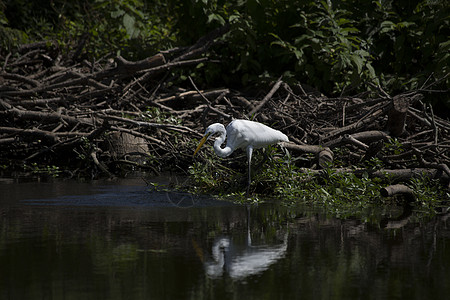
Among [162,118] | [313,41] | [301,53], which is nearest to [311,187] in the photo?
[162,118]

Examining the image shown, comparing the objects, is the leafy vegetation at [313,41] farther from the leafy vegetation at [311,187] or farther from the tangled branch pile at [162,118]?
the leafy vegetation at [311,187]

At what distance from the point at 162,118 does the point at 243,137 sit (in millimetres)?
3027

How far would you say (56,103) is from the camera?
12.2m

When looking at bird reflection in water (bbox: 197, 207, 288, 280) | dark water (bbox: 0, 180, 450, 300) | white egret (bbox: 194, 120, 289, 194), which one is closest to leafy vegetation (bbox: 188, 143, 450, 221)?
white egret (bbox: 194, 120, 289, 194)

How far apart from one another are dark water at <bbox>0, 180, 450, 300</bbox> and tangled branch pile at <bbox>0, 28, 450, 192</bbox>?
213 cm

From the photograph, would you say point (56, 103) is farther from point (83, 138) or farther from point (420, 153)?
point (420, 153)

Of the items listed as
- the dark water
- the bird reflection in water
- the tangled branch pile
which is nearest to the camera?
the dark water

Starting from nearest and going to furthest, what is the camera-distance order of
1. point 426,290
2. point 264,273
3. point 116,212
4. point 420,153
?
point 426,290
point 264,273
point 116,212
point 420,153

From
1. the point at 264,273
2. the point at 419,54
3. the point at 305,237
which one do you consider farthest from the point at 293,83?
the point at 264,273

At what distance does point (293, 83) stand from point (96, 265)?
8194 millimetres

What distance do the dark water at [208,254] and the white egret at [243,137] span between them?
1043 millimetres

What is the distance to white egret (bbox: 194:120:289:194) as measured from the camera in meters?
8.12

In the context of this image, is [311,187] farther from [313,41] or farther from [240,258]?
[313,41]

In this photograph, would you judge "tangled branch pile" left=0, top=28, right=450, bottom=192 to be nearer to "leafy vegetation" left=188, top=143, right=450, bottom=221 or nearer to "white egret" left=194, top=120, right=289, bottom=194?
"leafy vegetation" left=188, top=143, right=450, bottom=221
